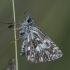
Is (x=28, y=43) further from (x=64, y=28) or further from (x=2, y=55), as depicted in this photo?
(x=64, y=28)

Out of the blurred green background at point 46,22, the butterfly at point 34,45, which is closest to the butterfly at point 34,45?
the butterfly at point 34,45

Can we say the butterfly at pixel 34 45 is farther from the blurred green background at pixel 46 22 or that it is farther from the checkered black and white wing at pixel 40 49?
the blurred green background at pixel 46 22

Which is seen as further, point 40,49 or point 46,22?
point 46,22

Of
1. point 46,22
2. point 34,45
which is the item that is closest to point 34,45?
point 34,45

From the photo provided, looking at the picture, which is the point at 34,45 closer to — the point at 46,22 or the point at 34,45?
the point at 34,45

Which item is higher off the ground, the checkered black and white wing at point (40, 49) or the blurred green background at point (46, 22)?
the blurred green background at point (46, 22)

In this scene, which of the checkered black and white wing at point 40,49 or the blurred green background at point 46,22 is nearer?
the checkered black and white wing at point 40,49

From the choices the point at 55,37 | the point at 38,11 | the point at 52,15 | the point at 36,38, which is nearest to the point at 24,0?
the point at 38,11
